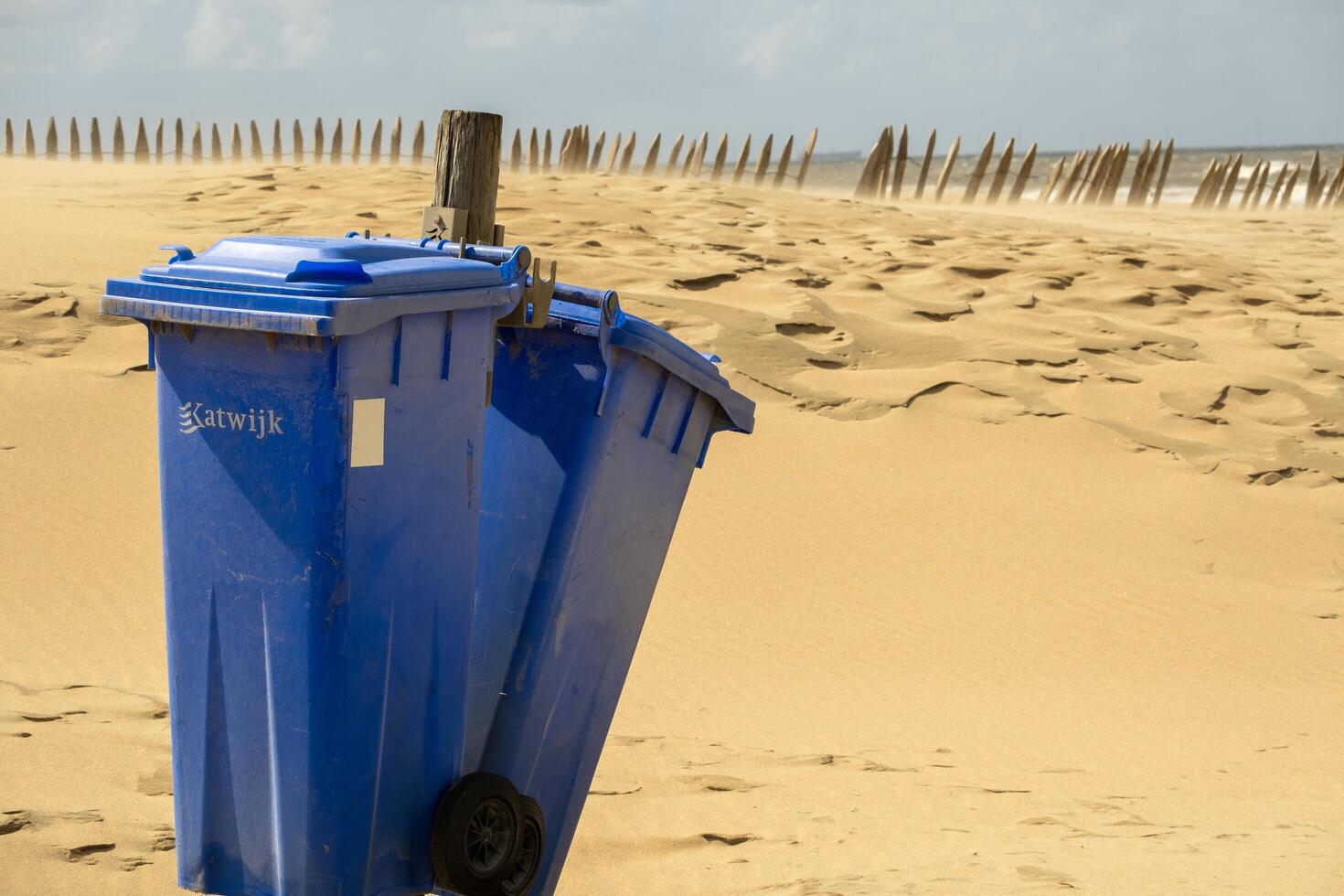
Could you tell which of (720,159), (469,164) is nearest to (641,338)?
(469,164)

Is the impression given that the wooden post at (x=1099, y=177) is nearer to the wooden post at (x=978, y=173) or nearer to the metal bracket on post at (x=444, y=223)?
the wooden post at (x=978, y=173)

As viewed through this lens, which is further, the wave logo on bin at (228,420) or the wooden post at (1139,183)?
the wooden post at (1139,183)

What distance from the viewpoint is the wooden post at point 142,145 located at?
1261 inches

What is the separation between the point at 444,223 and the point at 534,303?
1.25 meters

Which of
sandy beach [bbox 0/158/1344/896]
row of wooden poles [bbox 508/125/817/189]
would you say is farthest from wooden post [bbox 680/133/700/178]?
sandy beach [bbox 0/158/1344/896]

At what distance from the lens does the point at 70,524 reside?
21.0 feet

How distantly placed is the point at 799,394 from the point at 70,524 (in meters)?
4.50

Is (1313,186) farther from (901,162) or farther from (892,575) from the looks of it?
(892,575)

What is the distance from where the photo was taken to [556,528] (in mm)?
3246

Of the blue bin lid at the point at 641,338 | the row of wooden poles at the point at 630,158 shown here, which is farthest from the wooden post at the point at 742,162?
the blue bin lid at the point at 641,338

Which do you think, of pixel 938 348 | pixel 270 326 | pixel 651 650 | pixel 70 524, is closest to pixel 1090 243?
pixel 938 348

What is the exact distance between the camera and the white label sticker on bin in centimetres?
261

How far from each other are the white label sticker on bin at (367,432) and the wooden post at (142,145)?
32.5 meters

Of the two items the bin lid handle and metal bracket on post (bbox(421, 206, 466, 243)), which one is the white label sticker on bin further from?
metal bracket on post (bbox(421, 206, 466, 243))
